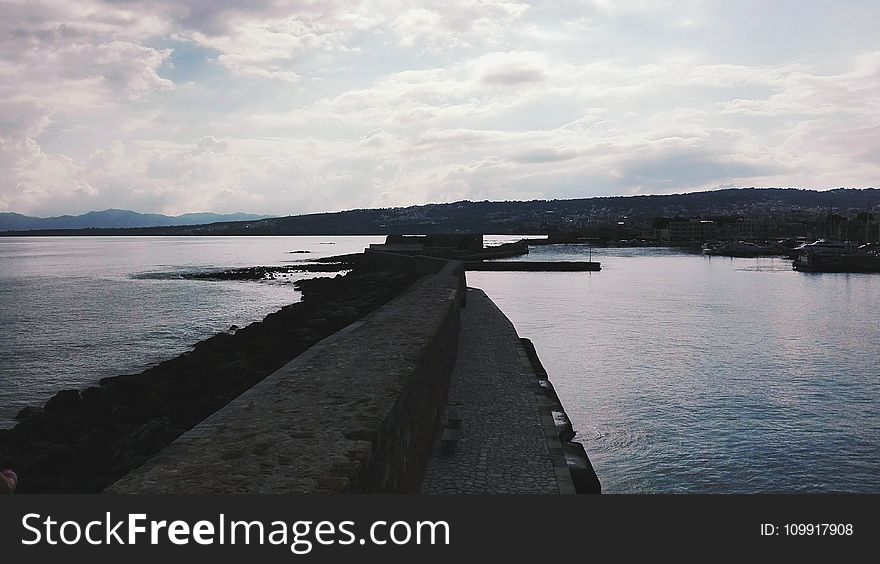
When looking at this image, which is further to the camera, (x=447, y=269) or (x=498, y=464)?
(x=447, y=269)

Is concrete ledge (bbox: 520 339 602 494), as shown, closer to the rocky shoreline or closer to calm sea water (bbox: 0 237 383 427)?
the rocky shoreline

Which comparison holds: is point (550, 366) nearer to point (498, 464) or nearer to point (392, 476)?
point (498, 464)

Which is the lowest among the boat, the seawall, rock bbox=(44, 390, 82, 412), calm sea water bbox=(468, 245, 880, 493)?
calm sea water bbox=(468, 245, 880, 493)

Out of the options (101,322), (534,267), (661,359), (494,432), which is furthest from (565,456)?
(534,267)

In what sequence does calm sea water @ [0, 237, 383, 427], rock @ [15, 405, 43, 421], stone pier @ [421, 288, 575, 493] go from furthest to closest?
1. calm sea water @ [0, 237, 383, 427]
2. rock @ [15, 405, 43, 421]
3. stone pier @ [421, 288, 575, 493]

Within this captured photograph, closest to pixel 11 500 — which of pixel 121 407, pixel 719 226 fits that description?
pixel 121 407

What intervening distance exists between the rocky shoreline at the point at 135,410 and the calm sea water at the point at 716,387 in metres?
6.06

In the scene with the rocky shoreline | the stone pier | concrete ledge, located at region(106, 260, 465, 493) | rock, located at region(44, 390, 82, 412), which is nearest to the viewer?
concrete ledge, located at region(106, 260, 465, 493)

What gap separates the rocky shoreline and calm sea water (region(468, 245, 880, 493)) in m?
6.06

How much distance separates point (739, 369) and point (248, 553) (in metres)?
16.6

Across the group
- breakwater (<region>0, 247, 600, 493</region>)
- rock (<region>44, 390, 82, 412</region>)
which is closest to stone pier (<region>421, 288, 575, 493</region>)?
breakwater (<region>0, 247, 600, 493</region>)

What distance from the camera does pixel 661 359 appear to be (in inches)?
719

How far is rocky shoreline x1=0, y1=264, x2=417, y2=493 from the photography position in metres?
8.59

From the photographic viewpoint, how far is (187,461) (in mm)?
4059
